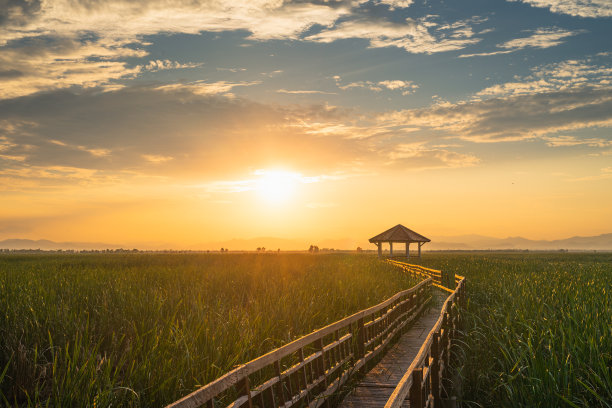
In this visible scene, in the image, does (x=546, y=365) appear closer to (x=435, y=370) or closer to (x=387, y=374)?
(x=435, y=370)

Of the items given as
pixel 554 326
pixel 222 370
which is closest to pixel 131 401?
pixel 222 370

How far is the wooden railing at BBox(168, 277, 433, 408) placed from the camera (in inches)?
180

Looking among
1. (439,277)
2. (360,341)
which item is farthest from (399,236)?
(360,341)

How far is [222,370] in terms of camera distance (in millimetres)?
7035

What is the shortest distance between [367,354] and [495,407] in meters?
2.61

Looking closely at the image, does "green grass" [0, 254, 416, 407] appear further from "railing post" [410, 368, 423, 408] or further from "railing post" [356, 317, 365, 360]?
"railing post" [410, 368, 423, 408]

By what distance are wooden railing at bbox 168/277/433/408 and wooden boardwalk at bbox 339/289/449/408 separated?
0.96 ft

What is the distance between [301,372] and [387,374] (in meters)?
3.38

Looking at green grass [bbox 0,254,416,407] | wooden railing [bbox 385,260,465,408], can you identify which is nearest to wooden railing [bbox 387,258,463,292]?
green grass [bbox 0,254,416,407]

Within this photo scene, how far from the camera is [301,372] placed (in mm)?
6633

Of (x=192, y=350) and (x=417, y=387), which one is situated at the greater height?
(x=417, y=387)

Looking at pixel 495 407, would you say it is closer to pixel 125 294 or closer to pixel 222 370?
pixel 222 370

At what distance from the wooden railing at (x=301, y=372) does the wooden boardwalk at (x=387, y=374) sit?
0.96 ft

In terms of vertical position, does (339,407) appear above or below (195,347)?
below
